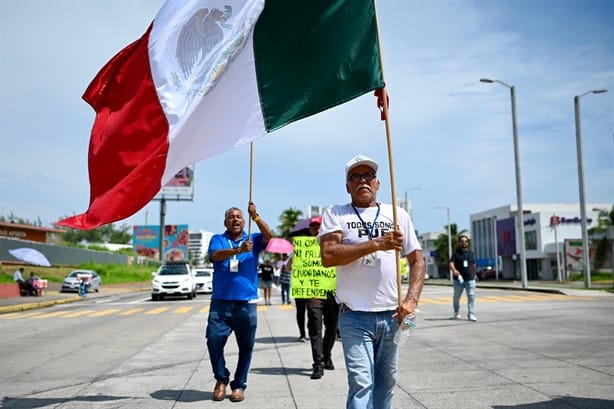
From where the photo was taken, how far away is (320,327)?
8.21 m

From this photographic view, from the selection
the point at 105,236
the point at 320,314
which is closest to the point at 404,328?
the point at 320,314

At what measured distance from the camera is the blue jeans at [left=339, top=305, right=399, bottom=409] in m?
4.08

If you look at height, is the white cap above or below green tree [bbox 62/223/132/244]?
below

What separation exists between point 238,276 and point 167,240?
92.4m

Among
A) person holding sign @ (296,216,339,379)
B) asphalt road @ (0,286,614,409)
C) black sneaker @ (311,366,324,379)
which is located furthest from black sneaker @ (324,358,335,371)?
black sneaker @ (311,366,324,379)

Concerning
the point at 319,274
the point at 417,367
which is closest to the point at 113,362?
the point at 319,274

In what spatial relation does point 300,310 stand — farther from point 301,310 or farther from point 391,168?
point 391,168

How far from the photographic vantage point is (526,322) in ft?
43.6

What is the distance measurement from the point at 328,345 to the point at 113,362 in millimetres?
3414

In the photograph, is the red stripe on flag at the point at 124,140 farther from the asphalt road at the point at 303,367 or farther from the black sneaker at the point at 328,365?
the black sneaker at the point at 328,365

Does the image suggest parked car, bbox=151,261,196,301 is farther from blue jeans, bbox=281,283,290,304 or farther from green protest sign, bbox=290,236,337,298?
green protest sign, bbox=290,236,337,298

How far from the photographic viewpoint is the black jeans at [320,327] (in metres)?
7.88

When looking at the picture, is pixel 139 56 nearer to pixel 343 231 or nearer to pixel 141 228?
pixel 343 231

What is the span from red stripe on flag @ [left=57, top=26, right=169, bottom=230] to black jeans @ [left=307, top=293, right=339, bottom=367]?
11.0 ft
